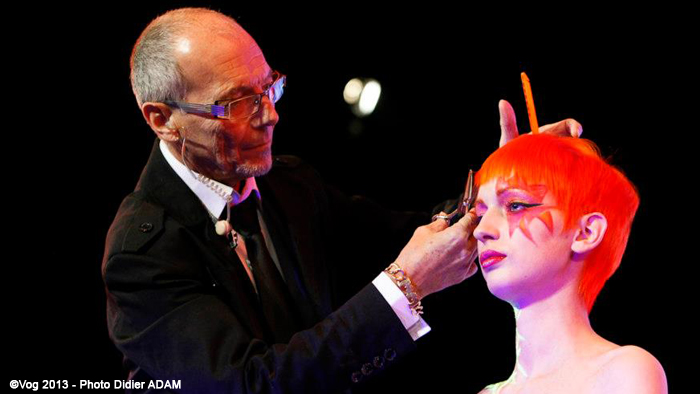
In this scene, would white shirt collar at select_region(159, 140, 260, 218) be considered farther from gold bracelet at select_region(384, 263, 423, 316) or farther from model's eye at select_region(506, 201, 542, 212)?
model's eye at select_region(506, 201, 542, 212)

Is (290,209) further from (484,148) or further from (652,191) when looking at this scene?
(652,191)

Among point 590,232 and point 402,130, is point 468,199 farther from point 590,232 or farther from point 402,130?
point 402,130

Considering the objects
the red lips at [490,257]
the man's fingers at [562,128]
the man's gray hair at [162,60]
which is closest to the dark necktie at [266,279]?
the man's gray hair at [162,60]

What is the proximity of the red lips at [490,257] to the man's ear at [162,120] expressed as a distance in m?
0.96

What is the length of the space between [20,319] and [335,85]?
1.41 m

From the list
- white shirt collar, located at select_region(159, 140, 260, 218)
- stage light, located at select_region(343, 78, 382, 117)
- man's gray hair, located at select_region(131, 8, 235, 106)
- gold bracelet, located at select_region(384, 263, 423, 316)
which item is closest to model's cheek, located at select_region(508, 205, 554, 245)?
gold bracelet, located at select_region(384, 263, 423, 316)

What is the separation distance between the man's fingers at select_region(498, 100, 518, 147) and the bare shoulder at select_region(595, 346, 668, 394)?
0.66 m

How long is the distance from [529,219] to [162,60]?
1117mm

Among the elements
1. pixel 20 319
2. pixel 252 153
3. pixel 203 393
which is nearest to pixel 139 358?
pixel 203 393

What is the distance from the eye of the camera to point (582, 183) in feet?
6.36

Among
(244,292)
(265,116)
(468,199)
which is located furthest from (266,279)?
(468,199)

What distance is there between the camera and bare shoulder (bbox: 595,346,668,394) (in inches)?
67.7

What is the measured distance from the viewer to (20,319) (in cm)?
297

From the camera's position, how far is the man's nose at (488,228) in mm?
1960
